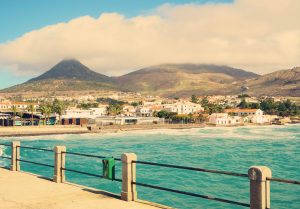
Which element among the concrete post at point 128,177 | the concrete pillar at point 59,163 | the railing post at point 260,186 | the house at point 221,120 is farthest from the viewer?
the house at point 221,120

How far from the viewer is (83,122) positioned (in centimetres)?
14488

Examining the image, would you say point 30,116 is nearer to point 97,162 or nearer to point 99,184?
point 97,162

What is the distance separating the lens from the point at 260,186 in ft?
26.4

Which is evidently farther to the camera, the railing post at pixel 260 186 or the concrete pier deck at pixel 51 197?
the concrete pier deck at pixel 51 197

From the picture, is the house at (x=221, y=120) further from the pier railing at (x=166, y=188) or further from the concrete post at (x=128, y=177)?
the concrete post at (x=128, y=177)

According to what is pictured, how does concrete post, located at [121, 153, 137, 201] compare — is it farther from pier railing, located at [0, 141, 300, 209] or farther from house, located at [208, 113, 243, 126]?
house, located at [208, 113, 243, 126]

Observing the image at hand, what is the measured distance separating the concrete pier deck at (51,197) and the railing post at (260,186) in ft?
9.16

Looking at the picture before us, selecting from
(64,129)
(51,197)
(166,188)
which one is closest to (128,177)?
(166,188)

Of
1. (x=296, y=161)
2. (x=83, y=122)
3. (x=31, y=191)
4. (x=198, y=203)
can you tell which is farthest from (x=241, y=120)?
(x=31, y=191)

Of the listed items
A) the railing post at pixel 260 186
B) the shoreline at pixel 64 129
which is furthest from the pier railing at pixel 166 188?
the shoreline at pixel 64 129

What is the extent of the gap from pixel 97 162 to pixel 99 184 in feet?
51.0

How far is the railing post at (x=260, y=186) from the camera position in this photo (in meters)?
8.03

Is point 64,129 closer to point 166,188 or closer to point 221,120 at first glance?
point 221,120

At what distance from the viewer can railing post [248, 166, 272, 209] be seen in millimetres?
8030
